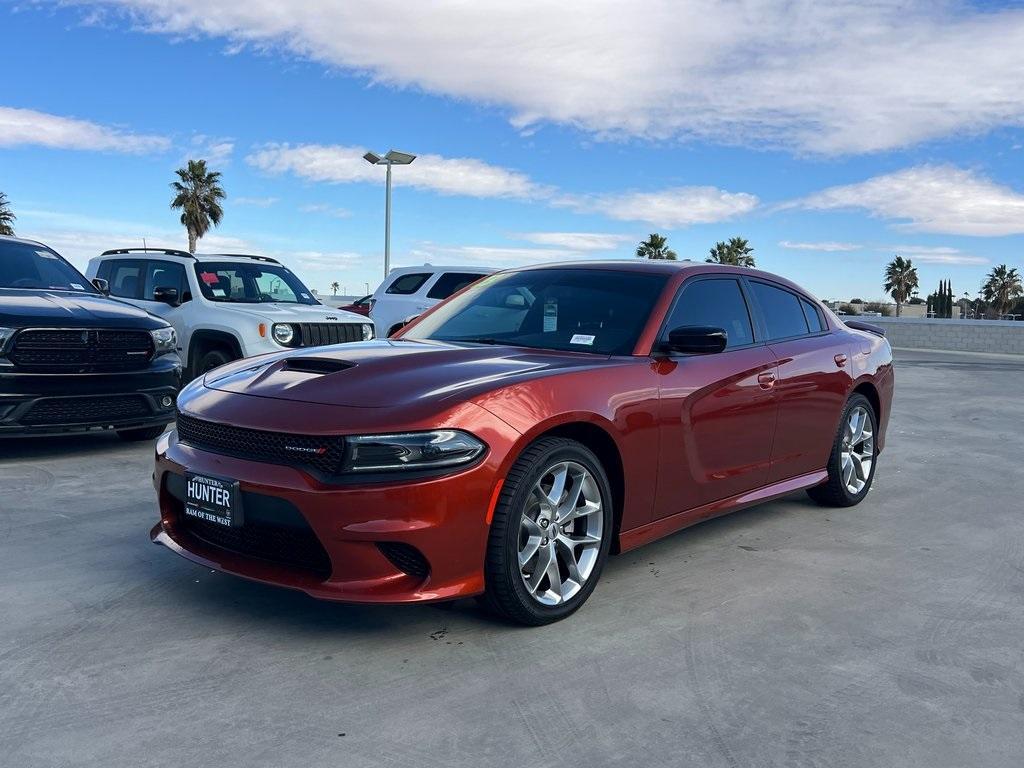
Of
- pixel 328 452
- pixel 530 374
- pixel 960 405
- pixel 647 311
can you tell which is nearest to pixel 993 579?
pixel 647 311

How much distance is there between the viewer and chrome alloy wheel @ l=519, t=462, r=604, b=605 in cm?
374

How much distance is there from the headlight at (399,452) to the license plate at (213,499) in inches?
19.8

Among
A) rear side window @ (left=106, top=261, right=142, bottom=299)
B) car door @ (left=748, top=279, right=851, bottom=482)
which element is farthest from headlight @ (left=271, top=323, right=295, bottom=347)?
car door @ (left=748, top=279, right=851, bottom=482)

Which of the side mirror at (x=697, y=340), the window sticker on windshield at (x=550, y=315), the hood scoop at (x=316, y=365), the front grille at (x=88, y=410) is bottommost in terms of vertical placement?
the front grille at (x=88, y=410)

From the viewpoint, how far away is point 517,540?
3586mm

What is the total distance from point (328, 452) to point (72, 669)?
1.14 meters

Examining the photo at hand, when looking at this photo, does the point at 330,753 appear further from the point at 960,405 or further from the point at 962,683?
the point at 960,405

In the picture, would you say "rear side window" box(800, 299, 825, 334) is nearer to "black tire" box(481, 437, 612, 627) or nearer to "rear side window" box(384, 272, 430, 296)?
"black tire" box(481, 437, 612, 627)

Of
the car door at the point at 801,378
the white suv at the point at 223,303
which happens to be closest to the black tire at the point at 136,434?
the white suv at the point at 223,303

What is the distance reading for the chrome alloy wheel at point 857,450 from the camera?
6.00 meters

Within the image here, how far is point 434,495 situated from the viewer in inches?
132

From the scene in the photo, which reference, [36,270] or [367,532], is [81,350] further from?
[367,532]

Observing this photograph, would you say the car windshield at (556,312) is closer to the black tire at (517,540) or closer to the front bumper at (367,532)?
the black tire at (517,540)

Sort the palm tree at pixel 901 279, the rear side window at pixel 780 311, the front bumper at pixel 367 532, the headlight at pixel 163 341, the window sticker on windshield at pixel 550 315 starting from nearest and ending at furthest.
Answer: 1. the front bumper at pixel 367 532
2. the window sticker on windshield at pixel 550 315
3. the rear side window at pixel 780 311
4. the headlight at pixel 163 341
5. the palm tree at pixel 901 279
